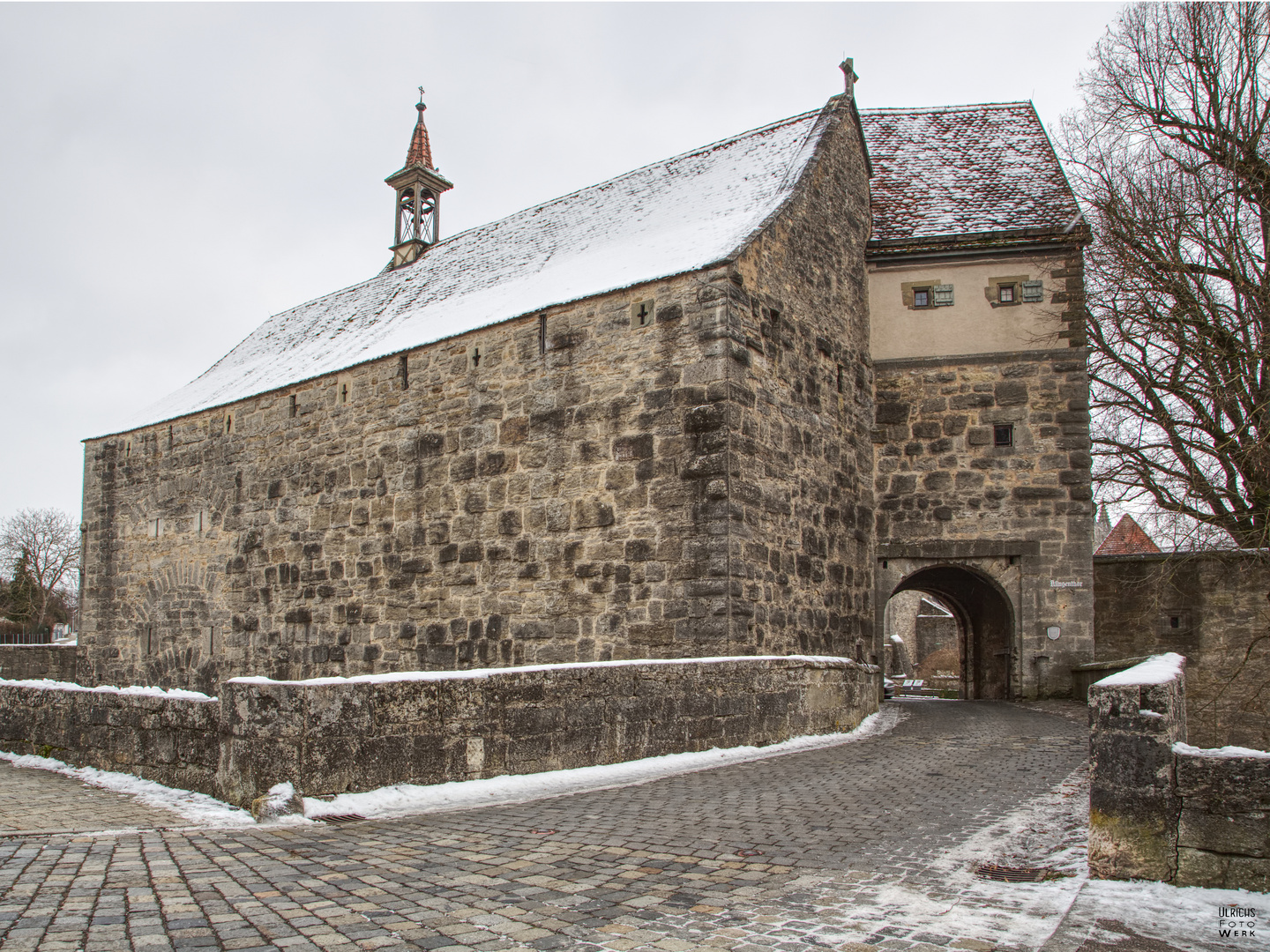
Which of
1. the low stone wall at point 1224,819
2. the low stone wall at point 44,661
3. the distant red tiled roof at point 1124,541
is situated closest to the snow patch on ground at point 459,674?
the low stone wall at point 1224,819

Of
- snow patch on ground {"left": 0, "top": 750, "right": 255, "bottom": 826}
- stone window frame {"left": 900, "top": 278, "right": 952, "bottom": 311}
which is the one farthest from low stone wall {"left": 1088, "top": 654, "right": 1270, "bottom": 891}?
stone window frame {"left": 900, "top": 278, "right": 952, "bottom": 311}

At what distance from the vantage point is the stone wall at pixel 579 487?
10656 millimetres

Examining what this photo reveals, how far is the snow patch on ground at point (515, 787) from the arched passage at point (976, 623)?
26.9 feet

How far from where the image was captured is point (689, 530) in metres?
10.5

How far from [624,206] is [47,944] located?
13513mm

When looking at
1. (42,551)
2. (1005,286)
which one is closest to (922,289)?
(1005,286)

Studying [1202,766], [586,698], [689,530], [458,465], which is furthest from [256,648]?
[1202,766]

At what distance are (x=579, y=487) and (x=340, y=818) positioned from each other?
6436 millimetres

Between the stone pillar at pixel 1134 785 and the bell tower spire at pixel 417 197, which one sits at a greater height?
the bell tower spire at pixel 417 197

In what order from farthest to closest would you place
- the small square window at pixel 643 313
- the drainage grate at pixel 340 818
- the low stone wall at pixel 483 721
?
the small square window at pixel 643 313, the low stone wall at pixel 483 721, the drainage grate at pixel 340 818

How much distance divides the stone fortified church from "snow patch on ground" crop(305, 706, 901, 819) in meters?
2.92

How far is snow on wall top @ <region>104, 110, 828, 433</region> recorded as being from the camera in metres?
12.3

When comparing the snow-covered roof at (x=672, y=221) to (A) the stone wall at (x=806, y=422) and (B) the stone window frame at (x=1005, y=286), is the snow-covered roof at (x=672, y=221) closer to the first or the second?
(A) the stone wall at (x=806, y=422)

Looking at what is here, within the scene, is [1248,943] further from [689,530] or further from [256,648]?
[256,648]
